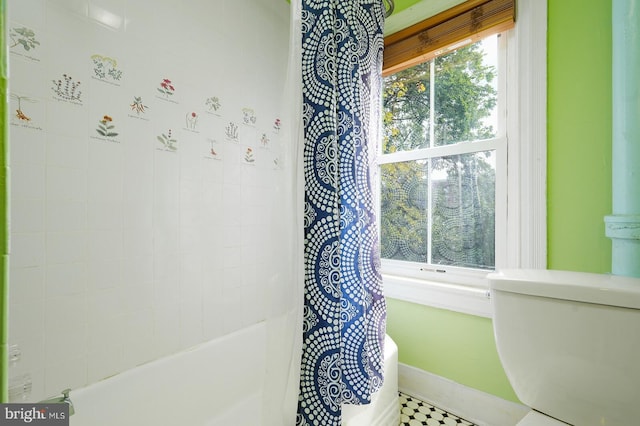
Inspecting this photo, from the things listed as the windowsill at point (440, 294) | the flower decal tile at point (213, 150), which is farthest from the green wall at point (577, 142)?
the flower decal tile at point (213, 150)

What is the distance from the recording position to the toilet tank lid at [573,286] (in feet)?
2.23

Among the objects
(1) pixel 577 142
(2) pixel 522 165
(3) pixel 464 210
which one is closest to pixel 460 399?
(3) pixel 464 210

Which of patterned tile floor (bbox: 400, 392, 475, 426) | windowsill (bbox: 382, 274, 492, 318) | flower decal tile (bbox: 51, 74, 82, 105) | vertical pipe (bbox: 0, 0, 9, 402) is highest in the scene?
flower decal tile (bbox: 51, 74, 82, 105)

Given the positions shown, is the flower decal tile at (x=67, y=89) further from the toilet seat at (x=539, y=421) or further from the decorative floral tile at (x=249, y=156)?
the toilet seat at (x=539, y=421)

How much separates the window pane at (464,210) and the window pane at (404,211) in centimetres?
7

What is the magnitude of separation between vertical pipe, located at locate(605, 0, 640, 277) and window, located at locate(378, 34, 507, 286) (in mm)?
423

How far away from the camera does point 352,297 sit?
1.00 m

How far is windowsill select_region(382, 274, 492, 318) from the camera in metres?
1.32

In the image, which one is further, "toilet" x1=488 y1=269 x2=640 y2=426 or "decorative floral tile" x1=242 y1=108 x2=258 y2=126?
"decorative floral tile" x1=242 y1=108 x2=258 y2=126

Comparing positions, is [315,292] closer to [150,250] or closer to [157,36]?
[150,250]

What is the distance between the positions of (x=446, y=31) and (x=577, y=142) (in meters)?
0.83

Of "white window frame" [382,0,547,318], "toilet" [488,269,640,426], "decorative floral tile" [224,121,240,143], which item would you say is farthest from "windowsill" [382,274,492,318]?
"decorative floral tile" [224,121,240,143]

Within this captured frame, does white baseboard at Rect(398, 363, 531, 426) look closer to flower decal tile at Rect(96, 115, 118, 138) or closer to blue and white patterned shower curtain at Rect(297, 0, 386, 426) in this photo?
blue and white patterned shower curtain at Rect(297, 0, 386, 426)

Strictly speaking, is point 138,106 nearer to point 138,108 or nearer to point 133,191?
point 138,108
